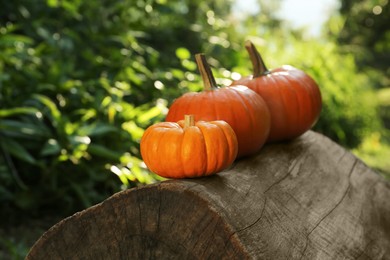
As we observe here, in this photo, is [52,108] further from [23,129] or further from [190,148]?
[190,148]

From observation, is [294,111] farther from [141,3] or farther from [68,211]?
[141,3]

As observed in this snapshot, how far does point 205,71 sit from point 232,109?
0.21 metres

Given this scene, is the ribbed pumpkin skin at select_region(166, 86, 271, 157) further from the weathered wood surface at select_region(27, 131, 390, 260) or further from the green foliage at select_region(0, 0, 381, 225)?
the green foliage at select_region(0, 0, 381, 225)

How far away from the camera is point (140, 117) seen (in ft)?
15.4

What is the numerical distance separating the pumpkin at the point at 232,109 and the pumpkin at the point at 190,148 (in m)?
0.34

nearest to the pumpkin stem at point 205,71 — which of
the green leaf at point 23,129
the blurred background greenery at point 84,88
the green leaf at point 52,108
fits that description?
the blurred background greenery at point 84,88

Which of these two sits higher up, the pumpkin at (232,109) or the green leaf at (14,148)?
the pumpkin at (232,109)

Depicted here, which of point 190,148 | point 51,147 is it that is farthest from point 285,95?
point 51,147

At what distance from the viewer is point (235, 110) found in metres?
2.93

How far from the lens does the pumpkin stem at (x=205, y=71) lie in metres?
3.00

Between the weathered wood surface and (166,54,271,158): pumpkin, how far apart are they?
116 millimetres

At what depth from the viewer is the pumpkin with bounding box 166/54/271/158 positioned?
292 centimetres

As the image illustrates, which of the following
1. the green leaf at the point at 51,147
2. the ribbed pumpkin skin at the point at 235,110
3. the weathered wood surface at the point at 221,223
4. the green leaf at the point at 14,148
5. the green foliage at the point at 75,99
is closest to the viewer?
the weathered wood surface at the point at 221,223

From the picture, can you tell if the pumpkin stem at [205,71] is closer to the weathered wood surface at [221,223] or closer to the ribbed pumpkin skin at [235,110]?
the ribbed pumpkin skin at [235,110]
